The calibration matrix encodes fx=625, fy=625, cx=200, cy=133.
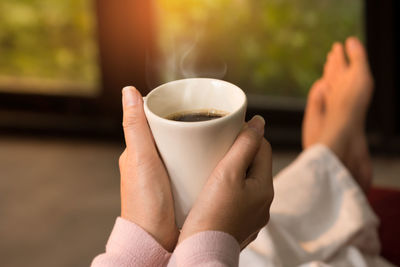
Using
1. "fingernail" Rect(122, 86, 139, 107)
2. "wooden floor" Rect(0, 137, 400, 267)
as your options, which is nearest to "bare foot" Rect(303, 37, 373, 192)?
"wooden floor" Rect(0, 137, 400, 267)

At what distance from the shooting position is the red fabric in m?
1.27

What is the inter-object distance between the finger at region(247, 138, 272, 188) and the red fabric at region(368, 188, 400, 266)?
1.87ft

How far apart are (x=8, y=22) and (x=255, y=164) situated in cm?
174

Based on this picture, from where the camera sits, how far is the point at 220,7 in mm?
2090

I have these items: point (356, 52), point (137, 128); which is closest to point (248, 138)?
point (137, 128)

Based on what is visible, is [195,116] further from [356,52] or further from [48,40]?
[48,40]

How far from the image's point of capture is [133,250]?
80 cm

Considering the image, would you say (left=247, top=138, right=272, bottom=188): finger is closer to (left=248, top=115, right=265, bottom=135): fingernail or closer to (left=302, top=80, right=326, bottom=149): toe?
(left=248, top=115, right=265, bottom=135): fingernail

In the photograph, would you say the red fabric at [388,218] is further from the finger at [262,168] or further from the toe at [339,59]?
the finger at [262,168]

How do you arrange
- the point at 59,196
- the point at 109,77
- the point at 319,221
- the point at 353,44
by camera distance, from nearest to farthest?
the point at 319,221, the point at 353,44, the point at 59,196, the point at 109,77

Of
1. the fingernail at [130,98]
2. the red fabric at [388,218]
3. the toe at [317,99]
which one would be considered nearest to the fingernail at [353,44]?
the toe at [317,99]

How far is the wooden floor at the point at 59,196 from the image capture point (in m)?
1.86

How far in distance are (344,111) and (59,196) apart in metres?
1.01

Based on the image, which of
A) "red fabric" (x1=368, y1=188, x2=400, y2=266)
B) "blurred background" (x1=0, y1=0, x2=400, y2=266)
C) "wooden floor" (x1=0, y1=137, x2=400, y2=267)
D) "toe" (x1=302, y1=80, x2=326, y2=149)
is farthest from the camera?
"blurred background" (x1=0, y1=0, x2=400, y2=266)
